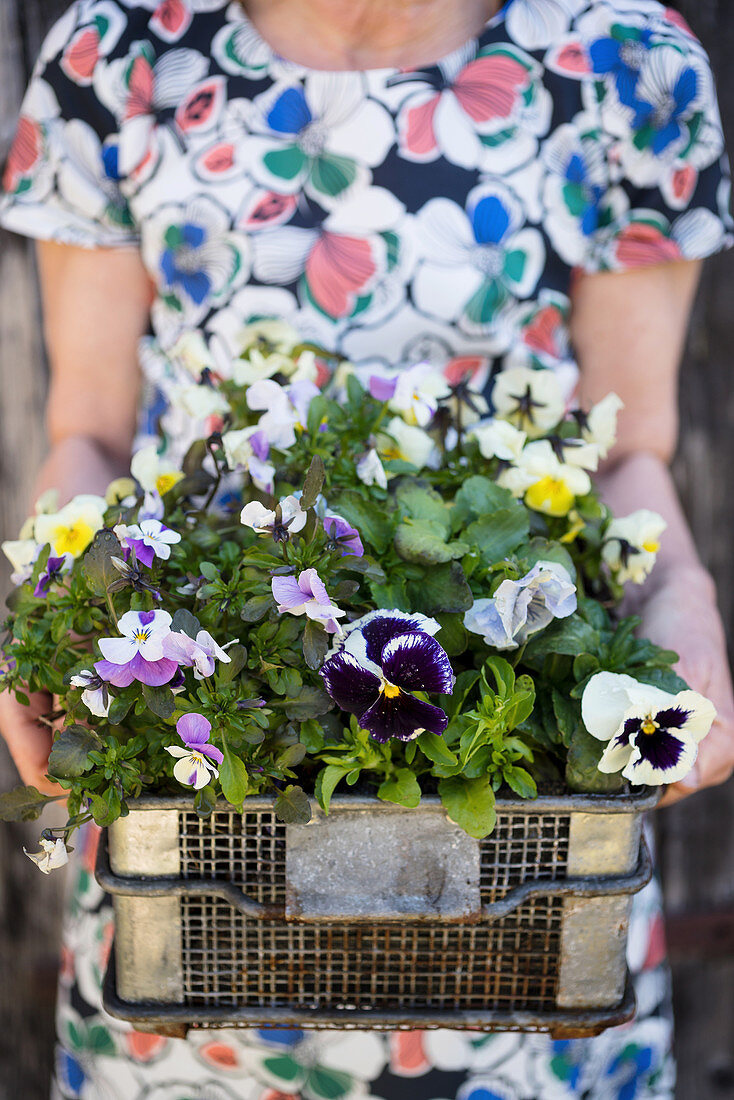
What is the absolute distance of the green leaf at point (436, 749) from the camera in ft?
1.79

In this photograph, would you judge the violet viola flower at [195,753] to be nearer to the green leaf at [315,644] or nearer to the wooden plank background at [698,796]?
the green leaf at [315,644]

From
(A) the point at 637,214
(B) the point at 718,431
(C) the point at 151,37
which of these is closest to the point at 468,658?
(A) the point at 637,214

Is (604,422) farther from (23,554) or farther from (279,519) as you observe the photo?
(23,554)

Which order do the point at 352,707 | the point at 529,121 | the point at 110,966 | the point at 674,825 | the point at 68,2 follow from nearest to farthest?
the point at 352,707 < the point at 110,966 < the point at 529,121 < the point at 68,2 < the point at 674,825

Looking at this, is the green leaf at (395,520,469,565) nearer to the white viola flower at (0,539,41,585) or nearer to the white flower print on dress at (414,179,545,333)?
the white viola flower at (0,539,41,585)

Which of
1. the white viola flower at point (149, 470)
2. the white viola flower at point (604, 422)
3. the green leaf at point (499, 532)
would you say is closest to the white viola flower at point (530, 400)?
the white viola flower at point (604, 422)

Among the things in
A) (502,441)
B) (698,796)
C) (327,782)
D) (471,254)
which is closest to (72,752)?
(327,782)

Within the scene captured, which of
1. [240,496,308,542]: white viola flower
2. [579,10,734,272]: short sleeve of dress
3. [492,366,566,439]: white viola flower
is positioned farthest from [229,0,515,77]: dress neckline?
[240,496,308,542]: white viola flower

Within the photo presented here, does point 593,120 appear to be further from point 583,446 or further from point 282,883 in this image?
point 282,883

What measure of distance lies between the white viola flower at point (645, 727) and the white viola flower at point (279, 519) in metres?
0.20

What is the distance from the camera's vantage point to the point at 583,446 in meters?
0.73

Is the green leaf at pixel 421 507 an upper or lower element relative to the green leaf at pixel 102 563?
lower

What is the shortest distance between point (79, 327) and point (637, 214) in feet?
1.91

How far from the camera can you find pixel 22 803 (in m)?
0.59
